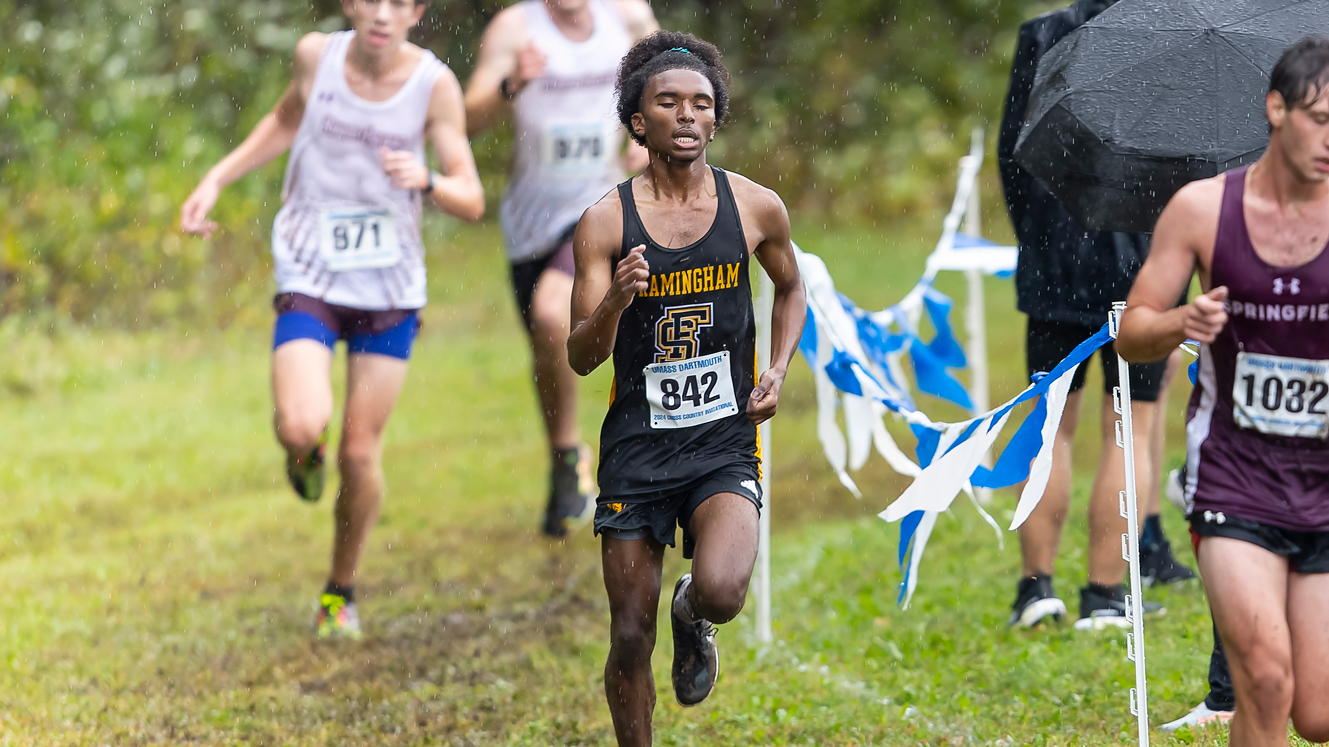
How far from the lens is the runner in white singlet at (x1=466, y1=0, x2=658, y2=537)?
7531 mm

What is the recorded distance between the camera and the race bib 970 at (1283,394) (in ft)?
11.5

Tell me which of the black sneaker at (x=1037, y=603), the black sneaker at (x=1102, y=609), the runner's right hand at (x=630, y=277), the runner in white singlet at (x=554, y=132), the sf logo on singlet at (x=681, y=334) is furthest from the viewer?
the runner in white singlet at (x=554, y=132)

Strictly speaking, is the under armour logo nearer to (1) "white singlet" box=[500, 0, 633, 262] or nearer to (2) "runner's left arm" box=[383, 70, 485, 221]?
(2) "runner's left arm" box=[383, 70, 485, 221]

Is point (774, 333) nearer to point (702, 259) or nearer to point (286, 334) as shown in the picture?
point (702, 259)

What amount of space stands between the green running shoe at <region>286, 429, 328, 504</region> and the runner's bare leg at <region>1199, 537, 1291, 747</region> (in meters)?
3.76

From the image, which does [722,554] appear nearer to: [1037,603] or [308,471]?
[1037,603]

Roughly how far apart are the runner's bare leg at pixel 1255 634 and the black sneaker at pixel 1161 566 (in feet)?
10.3

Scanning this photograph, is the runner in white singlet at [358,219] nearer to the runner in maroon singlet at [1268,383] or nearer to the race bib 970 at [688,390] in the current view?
the race bib 970 at [688,390]

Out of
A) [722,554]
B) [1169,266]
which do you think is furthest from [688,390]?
[1169,266]

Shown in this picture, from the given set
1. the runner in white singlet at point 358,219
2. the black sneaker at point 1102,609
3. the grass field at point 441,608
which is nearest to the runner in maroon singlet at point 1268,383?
the grass field at point 441,608

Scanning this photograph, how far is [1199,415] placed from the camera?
146 inches

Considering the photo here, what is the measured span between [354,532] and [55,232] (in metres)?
8.24

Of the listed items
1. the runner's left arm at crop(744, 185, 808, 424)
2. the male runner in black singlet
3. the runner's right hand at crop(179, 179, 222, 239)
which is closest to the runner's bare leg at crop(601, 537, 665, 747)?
the male runner in black singlet

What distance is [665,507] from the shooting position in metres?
4.44
